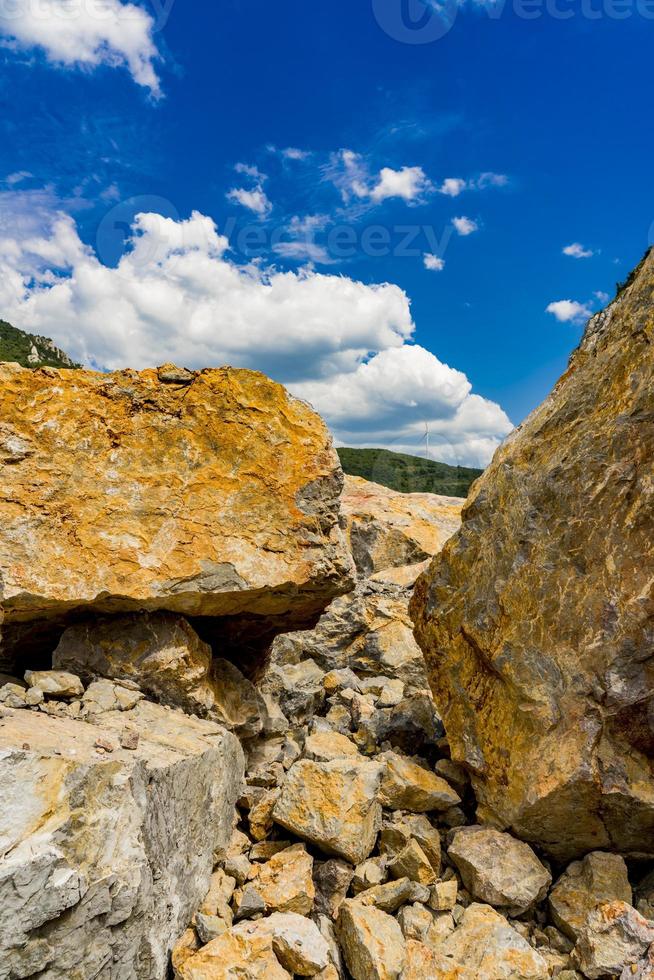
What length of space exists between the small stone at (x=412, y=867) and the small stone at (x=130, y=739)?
2.66 m

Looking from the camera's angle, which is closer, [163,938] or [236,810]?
[163,938]

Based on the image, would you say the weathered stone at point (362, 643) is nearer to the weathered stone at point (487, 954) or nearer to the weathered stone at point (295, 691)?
the weathered stone at point (295, 691)

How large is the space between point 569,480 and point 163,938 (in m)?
5.14

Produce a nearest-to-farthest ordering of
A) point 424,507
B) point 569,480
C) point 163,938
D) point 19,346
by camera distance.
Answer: point 163,938 < point 569,480 < point 424,507 < point 19,346

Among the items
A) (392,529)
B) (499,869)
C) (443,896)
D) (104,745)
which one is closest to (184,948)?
(104,745)

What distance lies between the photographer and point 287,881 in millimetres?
5273

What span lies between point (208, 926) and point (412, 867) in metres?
1.89

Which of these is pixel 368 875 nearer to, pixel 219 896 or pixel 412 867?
pixel 412 867

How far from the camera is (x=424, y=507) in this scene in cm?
2095

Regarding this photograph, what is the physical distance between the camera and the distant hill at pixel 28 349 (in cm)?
6819

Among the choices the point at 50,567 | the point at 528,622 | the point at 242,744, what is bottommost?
the point at 242,744

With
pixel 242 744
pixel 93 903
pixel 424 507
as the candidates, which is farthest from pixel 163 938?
pixel 424 507

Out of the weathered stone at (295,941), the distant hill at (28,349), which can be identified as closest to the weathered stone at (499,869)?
the weathered stone at (295,941)

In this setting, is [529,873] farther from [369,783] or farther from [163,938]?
[163,938]
